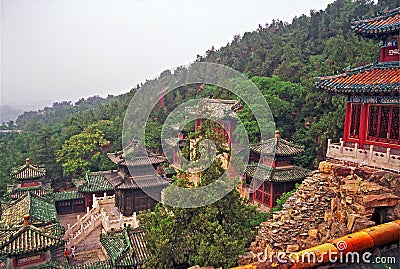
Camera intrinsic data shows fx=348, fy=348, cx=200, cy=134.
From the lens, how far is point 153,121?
37719mm

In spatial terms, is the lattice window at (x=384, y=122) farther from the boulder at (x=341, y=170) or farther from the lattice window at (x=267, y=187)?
the lattice window at (x=267, y=187)

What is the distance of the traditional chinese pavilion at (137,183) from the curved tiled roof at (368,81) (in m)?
11.4

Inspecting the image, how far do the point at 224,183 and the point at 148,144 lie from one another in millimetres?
22258

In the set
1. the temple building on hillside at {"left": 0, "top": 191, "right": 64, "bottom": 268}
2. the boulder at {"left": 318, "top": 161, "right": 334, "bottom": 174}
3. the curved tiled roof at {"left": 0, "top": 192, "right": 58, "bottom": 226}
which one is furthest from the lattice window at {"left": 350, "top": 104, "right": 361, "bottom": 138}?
the curved tiled roof at {"left": 0, "top": 192, "right": 58, "bottom": 226}

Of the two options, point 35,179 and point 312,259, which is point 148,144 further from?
point 312,259

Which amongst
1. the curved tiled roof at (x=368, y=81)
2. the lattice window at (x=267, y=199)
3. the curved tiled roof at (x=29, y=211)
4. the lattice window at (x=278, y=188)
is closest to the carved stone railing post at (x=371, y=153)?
the curved tiled roof at (x=368, y=81)

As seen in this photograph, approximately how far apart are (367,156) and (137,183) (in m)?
12.8

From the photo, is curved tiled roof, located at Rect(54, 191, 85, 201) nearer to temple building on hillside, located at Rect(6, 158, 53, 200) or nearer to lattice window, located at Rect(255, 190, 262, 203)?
temple building on hillside, located at Rect(6, 158, 53, 200)

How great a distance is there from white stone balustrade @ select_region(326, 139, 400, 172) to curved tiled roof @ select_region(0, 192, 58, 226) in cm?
1152

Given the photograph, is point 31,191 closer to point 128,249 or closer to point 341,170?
point 128,249

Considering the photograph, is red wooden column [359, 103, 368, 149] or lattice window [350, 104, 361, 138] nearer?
red wooden column [359, 103, 368, 149]

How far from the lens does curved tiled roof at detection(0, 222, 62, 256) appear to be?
10.7m

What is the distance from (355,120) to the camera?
10.4 meters

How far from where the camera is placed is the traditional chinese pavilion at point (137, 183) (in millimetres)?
18969
